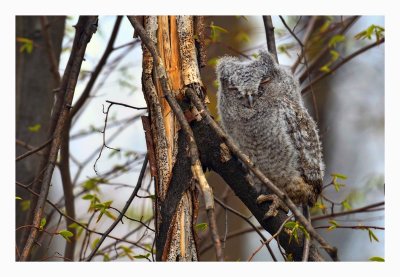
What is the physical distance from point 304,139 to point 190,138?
2.58ft

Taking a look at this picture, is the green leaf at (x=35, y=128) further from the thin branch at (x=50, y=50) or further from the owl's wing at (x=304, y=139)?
the owl's wing at (x=304, y=139)

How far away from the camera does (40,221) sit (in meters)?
1.74

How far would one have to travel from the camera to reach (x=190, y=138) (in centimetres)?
135

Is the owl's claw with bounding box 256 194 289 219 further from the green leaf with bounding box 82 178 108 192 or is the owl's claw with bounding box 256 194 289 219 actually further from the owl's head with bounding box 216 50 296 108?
the green leaf with bounding box 82 178 108 192

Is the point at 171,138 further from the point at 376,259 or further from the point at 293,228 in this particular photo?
the point at 376,259

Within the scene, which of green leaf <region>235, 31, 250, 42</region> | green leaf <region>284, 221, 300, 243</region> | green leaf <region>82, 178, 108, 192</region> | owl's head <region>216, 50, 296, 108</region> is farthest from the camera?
green leaf <region>235, 31, 250, 42</region>

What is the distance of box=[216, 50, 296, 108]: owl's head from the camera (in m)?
1.96

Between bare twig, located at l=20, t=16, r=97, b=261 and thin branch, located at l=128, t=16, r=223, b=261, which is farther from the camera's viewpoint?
bare twig, located at l=20, t=16, r=97, b=261

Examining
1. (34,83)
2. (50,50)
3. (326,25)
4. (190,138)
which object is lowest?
(190,138)

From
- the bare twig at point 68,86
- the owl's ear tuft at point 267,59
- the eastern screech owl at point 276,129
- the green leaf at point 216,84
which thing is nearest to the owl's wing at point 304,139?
the eastern screech owl at point 276,129

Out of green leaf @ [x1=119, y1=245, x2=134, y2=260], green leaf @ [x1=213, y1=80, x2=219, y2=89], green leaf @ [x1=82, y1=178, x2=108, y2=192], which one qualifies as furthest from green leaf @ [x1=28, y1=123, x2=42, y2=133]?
green leaf @ [x1=213, y1=80, x2=219, y2=89]

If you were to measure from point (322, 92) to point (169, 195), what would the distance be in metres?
1.77

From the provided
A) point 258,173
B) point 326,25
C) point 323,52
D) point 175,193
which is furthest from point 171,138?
point 326,25
